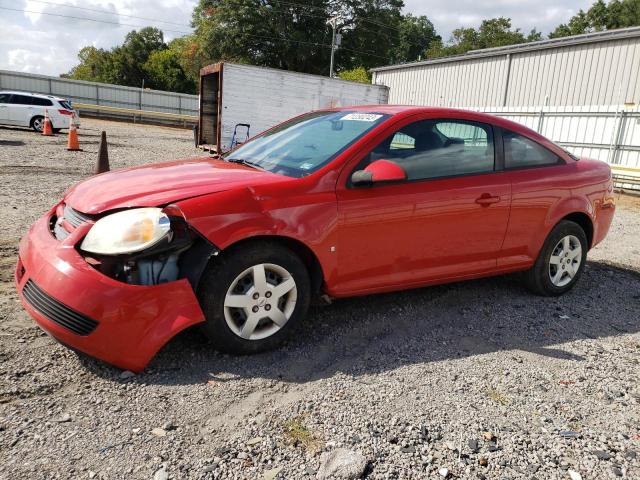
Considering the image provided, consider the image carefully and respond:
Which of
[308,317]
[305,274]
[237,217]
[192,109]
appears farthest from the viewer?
[192,109]

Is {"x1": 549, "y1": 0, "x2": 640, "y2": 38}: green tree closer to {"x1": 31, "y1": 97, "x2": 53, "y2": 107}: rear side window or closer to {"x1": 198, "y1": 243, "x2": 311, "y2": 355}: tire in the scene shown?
{"x1": 31, "y1": 97, "x2": 53, "y2": 107}: rear side window

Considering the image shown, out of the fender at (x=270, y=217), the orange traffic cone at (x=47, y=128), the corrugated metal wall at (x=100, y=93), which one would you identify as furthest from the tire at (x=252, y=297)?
the corrugated metal wall at (x=100, y=93)

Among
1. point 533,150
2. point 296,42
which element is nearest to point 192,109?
point 296,42

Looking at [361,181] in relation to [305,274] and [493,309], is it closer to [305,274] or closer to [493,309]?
[305,274]

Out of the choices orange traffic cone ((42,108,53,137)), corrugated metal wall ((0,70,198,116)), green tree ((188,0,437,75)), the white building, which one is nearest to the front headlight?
the white building

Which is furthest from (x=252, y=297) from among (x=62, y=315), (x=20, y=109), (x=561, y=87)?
(x=20, y=109)

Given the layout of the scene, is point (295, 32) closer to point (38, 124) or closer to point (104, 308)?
point (38, 124)

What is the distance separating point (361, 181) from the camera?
11.3 ft

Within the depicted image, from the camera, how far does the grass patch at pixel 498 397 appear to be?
9.73 feet

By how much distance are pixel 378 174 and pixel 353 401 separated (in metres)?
1.46

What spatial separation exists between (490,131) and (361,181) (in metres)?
1.50

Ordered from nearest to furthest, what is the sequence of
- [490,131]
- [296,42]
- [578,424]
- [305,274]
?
[578,424] < [305,274] < [490,131] < [296,42]

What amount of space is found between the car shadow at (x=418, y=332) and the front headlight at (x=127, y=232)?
0.72 meters

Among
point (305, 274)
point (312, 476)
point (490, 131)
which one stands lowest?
point (312, 476)
